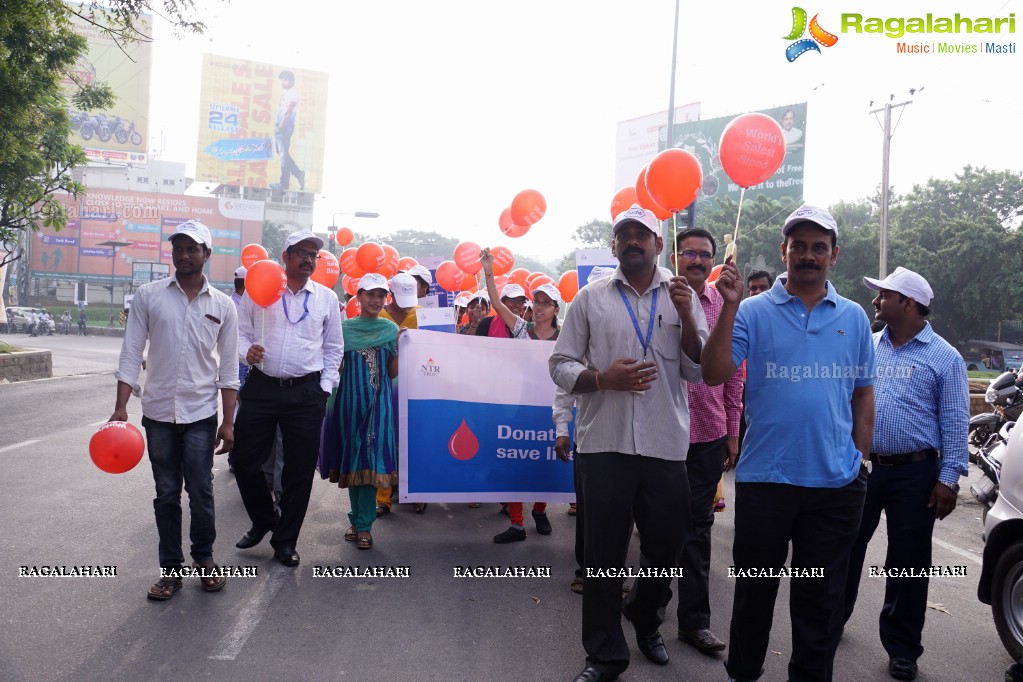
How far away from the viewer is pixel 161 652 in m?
3.71

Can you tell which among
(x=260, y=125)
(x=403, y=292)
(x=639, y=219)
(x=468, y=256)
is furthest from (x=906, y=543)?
(x=260, y=125)

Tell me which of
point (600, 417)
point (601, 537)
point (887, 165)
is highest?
point (887, 165)

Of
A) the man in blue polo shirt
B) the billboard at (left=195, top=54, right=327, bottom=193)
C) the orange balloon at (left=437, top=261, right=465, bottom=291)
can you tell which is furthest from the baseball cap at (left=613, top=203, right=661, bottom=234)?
the billboard at (left=195, top=54, right=327, bottom=193)

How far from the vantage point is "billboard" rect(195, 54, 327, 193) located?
7275cm

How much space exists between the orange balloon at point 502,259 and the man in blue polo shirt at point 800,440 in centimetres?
726

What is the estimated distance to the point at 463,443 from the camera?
19.0 ft

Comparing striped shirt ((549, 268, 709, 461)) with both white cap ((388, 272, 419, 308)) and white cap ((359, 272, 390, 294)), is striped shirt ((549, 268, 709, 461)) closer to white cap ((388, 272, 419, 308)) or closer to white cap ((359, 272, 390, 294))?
white cap ((359, 272, 390, 294))

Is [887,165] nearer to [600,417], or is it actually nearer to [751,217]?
[751,217]

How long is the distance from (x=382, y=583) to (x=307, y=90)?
259 feet

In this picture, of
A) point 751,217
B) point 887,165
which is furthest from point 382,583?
point 751,217

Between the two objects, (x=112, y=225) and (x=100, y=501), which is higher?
(x=112, y=225)

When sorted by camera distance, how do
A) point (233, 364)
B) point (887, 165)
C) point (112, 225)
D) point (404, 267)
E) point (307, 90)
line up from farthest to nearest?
point (307, 90), point (112, 225), point (887, 165), point (404, 267), point (233, 364)

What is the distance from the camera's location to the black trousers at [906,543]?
3.93m

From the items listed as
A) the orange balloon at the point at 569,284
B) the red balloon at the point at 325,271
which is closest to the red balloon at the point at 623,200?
the orange balloon at the point at 569,284
